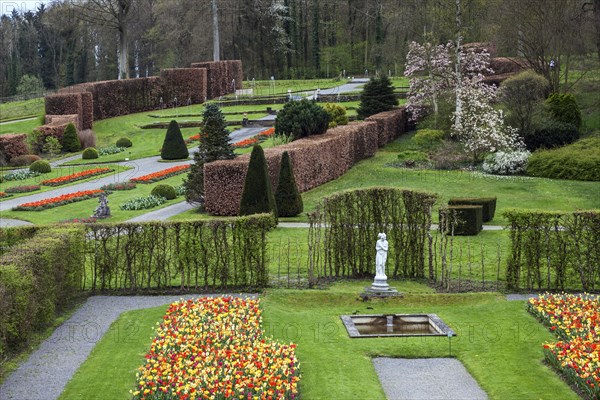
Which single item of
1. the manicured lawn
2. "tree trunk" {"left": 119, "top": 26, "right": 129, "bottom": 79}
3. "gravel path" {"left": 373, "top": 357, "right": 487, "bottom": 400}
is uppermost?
"tree trunk" {"left": 119, "top": 26, "right": 129, "bottom": 79}

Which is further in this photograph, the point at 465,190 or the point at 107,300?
the point at 465,190

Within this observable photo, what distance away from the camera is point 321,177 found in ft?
118

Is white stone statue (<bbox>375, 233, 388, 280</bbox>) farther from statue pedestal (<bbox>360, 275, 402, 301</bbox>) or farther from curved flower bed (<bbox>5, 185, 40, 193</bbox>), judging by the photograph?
curved flower bed (<bbox>5, 185, 40, 193</bbox>)

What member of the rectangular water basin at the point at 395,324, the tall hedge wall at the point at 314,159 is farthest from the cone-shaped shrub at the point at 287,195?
→ the rectangular water basin at the point at 395,324

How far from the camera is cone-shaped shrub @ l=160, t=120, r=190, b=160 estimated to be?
44.8 m

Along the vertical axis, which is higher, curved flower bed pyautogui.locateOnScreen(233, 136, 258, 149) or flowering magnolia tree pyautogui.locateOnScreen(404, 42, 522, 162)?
flowering magnolia tree pyautogui.locateOnScreen(404, 42, 522, 162)

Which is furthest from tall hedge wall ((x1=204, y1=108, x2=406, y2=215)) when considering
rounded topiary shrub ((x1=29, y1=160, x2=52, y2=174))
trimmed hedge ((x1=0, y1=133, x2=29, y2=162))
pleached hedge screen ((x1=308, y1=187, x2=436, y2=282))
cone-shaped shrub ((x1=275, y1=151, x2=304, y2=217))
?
trimmed hedge ((x1=0, y1=133, x2=29, y2=162))

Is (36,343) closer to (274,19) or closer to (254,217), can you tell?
(254,217)

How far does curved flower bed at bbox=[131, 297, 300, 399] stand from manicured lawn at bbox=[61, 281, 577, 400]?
57 centimetres

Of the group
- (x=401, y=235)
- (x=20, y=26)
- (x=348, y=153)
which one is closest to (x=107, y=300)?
(x=401, y=235)

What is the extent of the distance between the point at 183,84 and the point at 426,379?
52413mm

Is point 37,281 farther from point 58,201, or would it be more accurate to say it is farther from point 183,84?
point 183,84

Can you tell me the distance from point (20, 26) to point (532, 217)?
3363 inches

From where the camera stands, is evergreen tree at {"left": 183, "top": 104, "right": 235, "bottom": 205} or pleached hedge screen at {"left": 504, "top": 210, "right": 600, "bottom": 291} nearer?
pleached hedge screen at {"left": 504, "top": 210, "right": 600, "bottom": 291}
